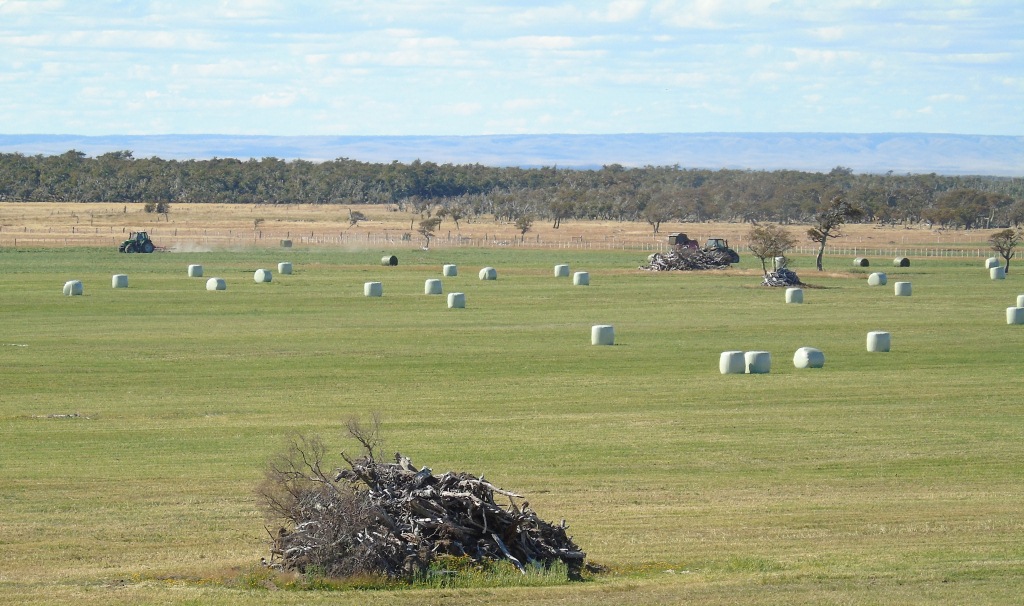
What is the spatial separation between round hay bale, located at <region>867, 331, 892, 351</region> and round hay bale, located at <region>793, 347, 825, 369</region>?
382 centimetres

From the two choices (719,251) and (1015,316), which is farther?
(719,251)

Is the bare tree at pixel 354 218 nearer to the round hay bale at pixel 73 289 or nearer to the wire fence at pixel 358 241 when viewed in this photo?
the wire fence at pixel 358 241

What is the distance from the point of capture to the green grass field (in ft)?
48.5

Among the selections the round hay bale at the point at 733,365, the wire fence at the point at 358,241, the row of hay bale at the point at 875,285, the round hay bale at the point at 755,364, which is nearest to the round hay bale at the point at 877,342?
the round hay bale at the point at 755,364

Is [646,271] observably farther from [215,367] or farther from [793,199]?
[793,199]

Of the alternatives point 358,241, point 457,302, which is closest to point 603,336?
point 457,302

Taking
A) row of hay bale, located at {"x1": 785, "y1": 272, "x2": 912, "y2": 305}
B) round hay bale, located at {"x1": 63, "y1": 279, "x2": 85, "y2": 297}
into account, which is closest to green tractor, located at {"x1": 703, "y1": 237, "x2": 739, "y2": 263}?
row of hay bale, located at {"x1": 785, "y1": 272, "x2": 912, "y2": 305}

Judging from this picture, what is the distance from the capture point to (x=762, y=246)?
Answer: 7362 cm

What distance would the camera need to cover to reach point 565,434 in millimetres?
24969

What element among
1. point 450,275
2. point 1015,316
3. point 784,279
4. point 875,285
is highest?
point 784,279

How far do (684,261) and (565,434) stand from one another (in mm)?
51561

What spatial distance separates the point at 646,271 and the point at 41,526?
59184 mm

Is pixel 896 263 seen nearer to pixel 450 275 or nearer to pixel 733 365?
pixel 450 275

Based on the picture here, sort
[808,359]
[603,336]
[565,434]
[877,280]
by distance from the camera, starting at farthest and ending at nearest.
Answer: [877,280]
[603,336]
[808,359]
[565,434]
